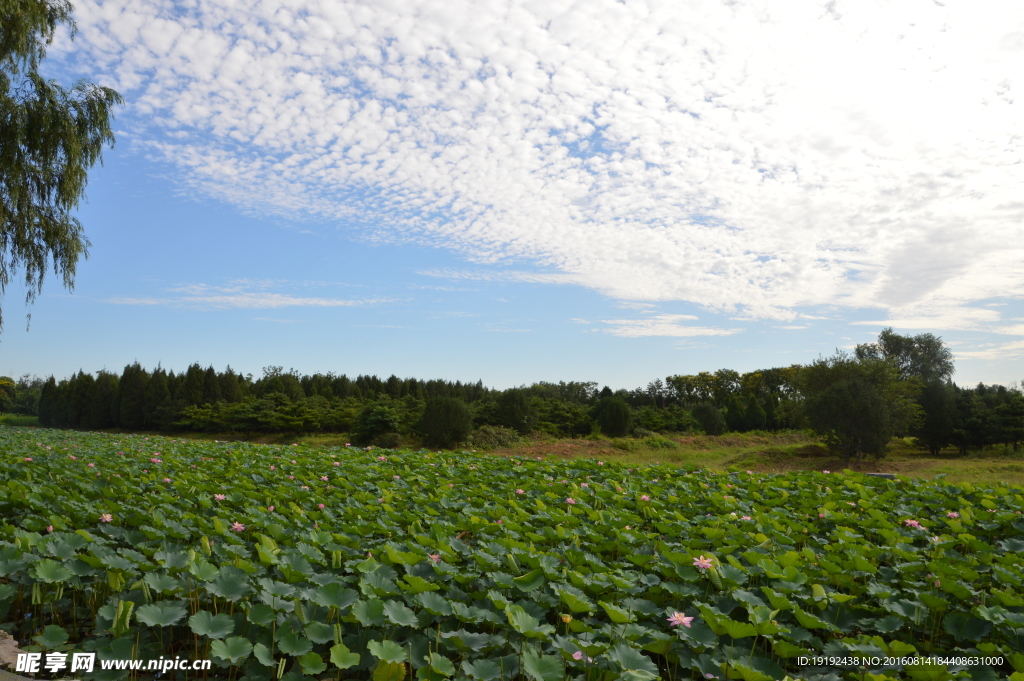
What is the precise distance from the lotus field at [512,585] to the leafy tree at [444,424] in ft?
41.1

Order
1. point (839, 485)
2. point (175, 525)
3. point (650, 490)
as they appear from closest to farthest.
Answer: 1. point (175, 525)
2. point (650, 490)
3. point (839, 485)

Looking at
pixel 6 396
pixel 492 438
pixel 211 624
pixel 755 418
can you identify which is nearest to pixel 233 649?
pixel 211 624

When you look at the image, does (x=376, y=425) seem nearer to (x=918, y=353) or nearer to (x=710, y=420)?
(x=710, y=420)

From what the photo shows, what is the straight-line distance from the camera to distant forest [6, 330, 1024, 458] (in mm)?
17625

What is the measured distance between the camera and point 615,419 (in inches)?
912

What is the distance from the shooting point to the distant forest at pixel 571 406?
17625mm

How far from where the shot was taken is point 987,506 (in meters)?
4.74

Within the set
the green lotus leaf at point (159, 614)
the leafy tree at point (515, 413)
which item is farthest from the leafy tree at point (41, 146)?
the leafy tree at point (515, 413)

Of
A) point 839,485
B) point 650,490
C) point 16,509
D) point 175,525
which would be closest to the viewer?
point 175,525

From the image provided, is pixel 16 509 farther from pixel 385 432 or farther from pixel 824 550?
pixel 385 432

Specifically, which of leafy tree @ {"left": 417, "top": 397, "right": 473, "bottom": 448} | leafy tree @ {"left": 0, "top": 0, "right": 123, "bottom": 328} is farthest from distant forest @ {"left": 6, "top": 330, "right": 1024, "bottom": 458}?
leafy tree @ {"left": 0, "top": 0, "right": 123, "bottom": 328}

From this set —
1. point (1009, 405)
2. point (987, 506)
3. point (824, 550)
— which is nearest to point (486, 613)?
point (824, 550)

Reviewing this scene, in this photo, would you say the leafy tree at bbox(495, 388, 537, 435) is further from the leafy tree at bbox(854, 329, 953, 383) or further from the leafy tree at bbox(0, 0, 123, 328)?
the leafy tree at bbox(854, 329, 953, 383)

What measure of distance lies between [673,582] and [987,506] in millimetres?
3725
